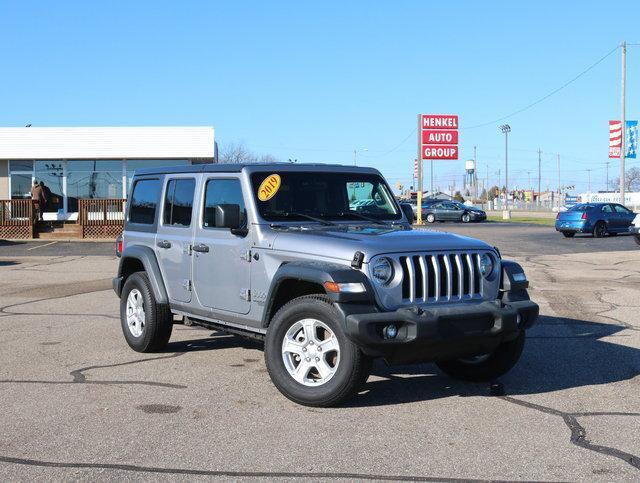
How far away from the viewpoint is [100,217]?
1164 inches

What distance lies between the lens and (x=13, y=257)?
21828mm

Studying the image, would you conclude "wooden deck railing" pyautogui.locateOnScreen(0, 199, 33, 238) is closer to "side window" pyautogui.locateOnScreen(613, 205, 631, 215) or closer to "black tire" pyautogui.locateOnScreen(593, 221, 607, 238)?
"black tire" pyautogui.locateOnScreen(593, 221, 607, 238)

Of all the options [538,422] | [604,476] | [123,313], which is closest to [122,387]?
[123,313]

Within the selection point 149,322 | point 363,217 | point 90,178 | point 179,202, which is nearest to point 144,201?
point 179,202

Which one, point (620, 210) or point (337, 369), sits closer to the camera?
point (337, 369)

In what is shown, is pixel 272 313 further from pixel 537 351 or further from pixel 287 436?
pixel 537 351

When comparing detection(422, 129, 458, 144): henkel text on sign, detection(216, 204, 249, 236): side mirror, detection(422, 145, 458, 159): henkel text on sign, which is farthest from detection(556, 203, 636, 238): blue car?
detection(216, 204, 249, 236): side mirror

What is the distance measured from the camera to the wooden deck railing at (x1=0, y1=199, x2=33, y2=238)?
29.2 m

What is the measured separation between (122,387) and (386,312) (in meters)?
2.43

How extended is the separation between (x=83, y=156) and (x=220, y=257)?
2605 centimetres

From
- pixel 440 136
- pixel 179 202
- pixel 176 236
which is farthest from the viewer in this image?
pixel 440 136

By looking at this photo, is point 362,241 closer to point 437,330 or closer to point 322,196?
point 437,330

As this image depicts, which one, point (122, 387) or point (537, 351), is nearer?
point (122, 387)

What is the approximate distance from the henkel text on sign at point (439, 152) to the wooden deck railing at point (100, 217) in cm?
1216
